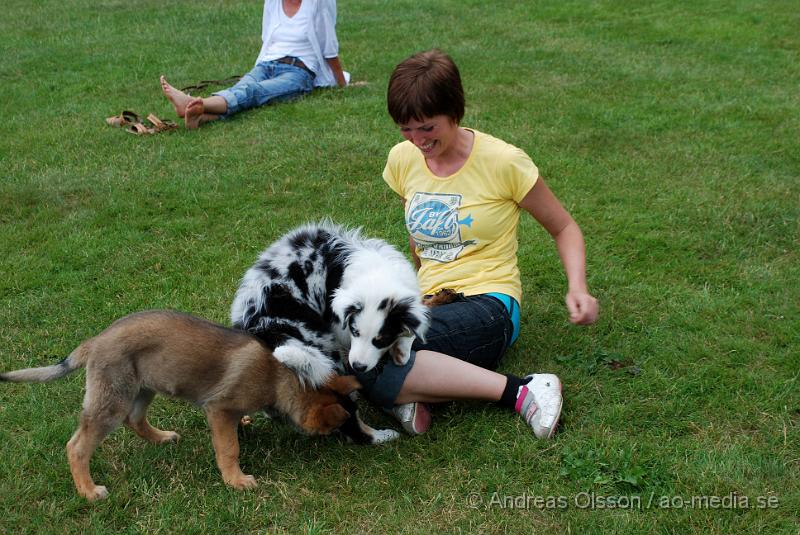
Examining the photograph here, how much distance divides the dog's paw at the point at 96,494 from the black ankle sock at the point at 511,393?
5.61 feet

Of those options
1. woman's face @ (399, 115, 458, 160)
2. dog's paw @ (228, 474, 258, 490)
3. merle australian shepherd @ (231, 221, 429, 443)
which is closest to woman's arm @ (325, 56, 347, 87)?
merle australian shepherd @ (231, 221, 429, 443)

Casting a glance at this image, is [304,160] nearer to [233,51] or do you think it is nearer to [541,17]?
[233,51]

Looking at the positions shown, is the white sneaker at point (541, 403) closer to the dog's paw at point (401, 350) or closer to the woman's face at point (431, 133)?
the dog's paw at point (401, 350)

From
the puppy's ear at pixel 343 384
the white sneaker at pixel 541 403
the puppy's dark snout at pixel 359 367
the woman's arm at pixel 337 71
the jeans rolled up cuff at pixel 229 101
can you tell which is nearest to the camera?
the puppy's dark snout at pixel 359 367

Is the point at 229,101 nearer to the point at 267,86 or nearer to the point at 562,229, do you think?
the point at 267,86

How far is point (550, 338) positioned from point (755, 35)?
24.8 ft

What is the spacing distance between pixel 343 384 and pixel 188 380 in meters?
0.62

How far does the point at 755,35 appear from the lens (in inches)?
396

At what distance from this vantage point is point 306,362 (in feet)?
10.5

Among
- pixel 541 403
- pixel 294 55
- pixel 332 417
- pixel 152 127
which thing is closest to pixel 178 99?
pixel 152 127

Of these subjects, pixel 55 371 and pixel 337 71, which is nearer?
pixel 55 371

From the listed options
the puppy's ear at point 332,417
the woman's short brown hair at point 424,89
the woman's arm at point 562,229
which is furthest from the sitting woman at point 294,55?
the puppy's ear at point 332,417

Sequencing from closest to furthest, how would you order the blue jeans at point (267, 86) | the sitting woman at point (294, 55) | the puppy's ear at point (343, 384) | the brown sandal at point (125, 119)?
the puppy's ear at point (343, 384) < the brown sandal at point (125, 119) < the blue jeans at point (267, 86) < the sitting woman at point (294, 55)

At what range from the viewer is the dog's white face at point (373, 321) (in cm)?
322
